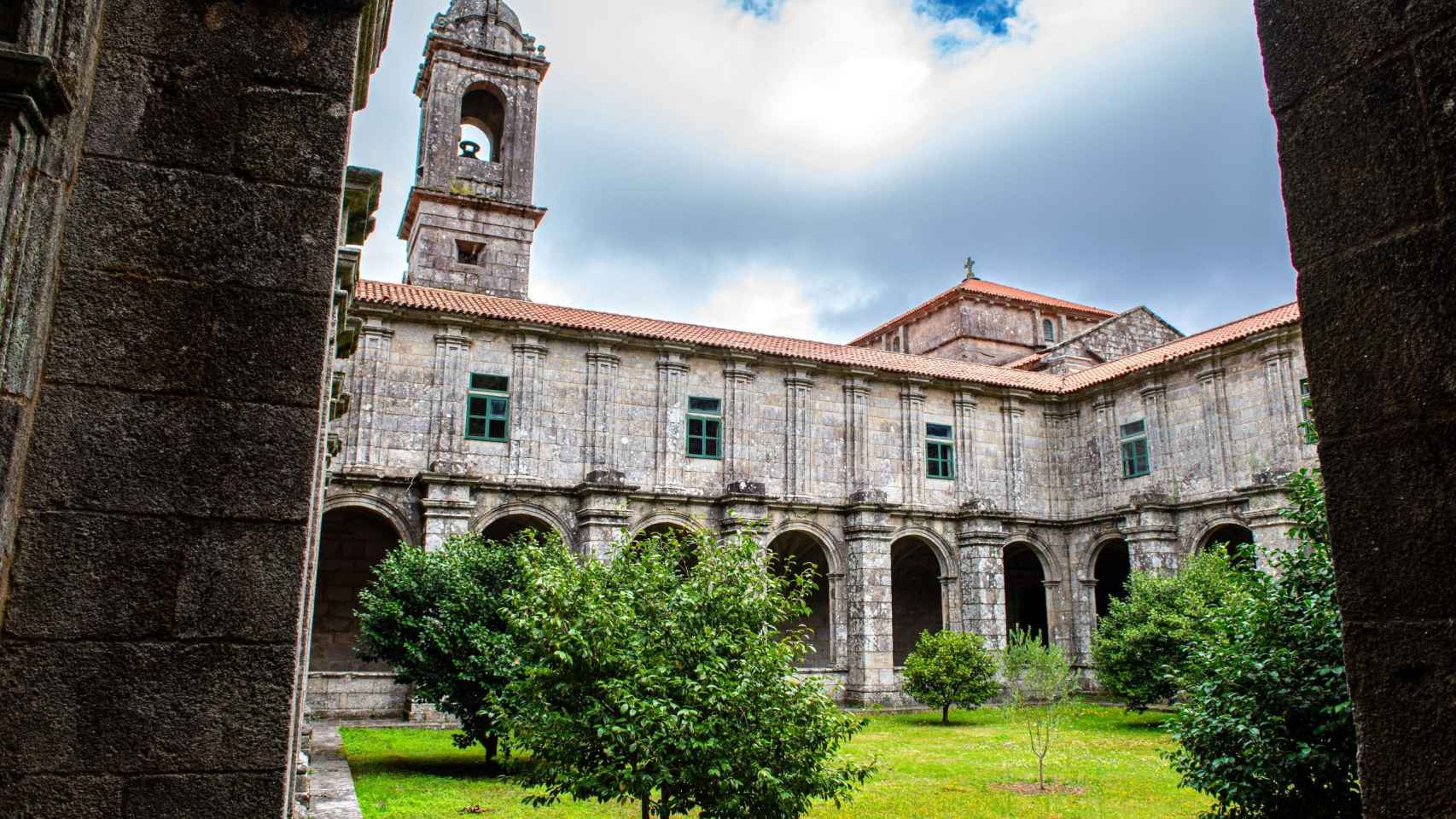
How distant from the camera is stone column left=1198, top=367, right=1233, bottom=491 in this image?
20703mm

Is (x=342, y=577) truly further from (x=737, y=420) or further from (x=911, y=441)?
(x=911, y=441)

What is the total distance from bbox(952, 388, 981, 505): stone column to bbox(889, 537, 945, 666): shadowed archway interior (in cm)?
420

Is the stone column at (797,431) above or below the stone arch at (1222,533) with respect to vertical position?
above

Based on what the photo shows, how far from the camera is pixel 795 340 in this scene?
2352 centimetres

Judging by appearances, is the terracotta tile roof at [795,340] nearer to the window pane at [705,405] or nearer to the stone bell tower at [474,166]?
the window pane at [705,405]

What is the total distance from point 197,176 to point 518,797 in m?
8.80

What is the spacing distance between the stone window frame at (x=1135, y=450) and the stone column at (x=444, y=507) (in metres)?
15.0

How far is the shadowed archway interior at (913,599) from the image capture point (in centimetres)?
2744

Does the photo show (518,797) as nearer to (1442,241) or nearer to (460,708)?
(460,708)

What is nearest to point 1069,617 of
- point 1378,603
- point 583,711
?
point 583,711

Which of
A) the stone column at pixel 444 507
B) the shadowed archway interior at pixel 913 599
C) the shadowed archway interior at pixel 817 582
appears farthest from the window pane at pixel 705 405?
the shadowed archway interior at pixel 913 599

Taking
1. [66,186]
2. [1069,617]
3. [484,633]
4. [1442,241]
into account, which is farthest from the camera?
[1069,617]

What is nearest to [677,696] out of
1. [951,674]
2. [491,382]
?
[951,674]

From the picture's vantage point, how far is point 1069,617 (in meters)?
23.5
